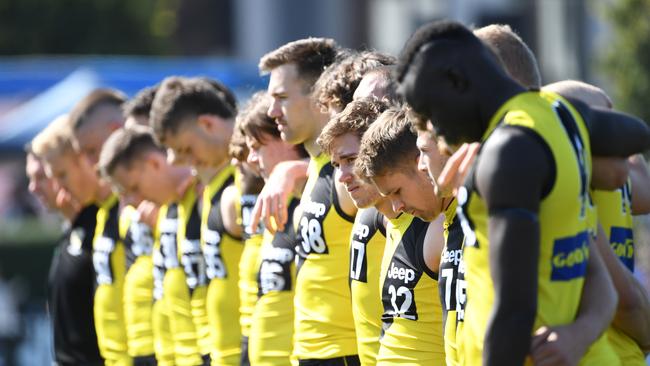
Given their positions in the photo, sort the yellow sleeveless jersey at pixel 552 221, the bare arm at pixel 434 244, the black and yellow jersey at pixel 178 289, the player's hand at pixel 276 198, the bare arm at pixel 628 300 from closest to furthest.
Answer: the yellow sleeveless jersey at pixel 552 221, the bare arm at pixel 628 300, the bare arm at pixel 434 244, the player's hand at pixel 276 198, the black and yellow jersey at pixel 178 289

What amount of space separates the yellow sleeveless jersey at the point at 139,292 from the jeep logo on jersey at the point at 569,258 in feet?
16.2

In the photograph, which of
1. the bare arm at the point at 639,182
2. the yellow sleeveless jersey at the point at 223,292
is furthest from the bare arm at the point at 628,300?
the yellow sleeveless jersey at the point at 223,292

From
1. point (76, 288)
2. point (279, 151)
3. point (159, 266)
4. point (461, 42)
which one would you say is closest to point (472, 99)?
point (461, 42)

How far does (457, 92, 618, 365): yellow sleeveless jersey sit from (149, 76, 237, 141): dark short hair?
12.4ft

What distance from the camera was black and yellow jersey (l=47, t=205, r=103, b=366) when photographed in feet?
28.6

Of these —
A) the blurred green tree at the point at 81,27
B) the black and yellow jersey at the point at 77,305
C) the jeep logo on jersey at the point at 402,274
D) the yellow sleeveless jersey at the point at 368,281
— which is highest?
the jeep logo on jersey at the point at 402,274

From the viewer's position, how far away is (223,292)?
22.2ft

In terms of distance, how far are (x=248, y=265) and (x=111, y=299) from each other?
2.16 m

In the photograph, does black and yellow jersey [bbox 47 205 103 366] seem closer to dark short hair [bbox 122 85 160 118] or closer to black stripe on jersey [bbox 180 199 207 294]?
dark short hair [bbox 122 85 160 118]

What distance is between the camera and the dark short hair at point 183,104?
7.05 metres

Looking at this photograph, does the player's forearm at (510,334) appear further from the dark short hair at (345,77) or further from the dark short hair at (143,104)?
the dark short hair at (143,104)

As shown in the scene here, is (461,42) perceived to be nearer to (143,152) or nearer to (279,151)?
(279,151)

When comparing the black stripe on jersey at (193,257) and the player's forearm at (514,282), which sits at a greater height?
the player's forearm at (514,282)

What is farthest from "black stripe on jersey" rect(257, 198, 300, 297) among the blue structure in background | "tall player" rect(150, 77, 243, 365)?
the blue structure in background
